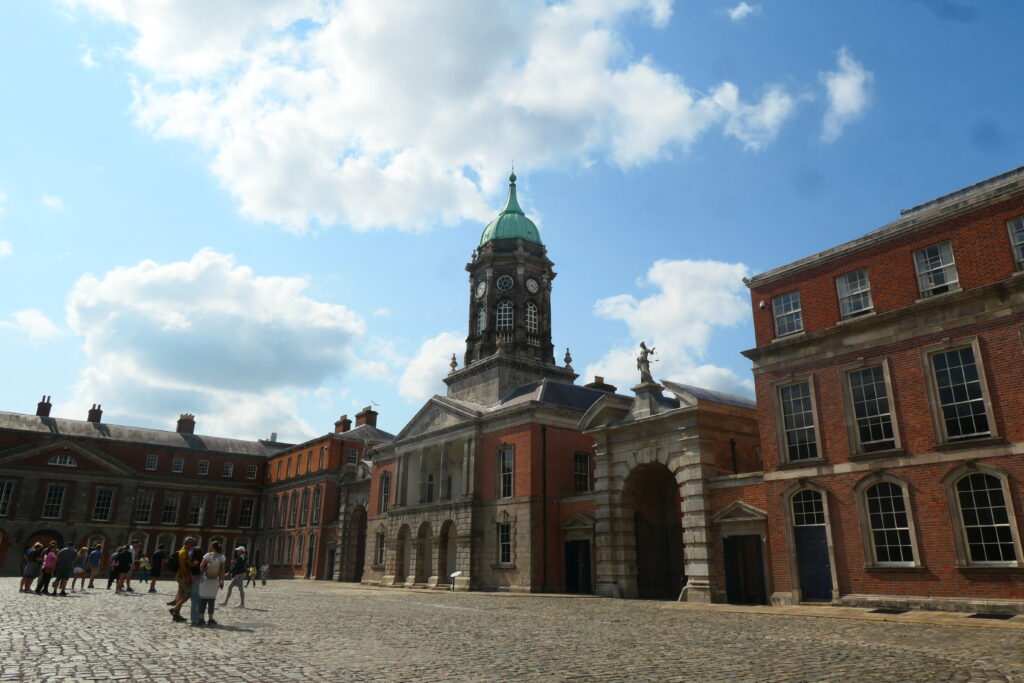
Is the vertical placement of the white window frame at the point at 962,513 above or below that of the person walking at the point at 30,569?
above

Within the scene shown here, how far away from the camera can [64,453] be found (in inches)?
2409

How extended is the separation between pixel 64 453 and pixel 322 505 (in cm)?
2433

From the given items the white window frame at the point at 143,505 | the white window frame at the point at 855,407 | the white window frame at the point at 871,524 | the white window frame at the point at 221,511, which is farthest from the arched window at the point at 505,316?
the white window frame at the point at 143,505

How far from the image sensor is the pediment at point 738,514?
23984 mm

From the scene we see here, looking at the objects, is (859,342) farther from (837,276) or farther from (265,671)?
(265,671)

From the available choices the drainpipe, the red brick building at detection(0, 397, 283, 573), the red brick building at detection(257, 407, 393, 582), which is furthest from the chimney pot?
the drainpipe

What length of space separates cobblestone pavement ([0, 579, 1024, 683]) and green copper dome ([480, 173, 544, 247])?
38.2 m

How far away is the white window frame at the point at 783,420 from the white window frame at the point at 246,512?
197ft

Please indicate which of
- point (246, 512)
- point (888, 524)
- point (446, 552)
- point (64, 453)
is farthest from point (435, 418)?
point (64, 453)

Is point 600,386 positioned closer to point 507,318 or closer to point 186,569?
point 507,318

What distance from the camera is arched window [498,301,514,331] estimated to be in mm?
50688

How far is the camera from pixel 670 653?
11562 millimetres

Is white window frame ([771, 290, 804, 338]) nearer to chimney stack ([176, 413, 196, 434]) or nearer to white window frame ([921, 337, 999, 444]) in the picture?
white window frame ([921, 337, 999, 444])

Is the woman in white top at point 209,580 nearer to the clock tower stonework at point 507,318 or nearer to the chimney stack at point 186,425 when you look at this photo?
the clock tower stonework at point 507,318
